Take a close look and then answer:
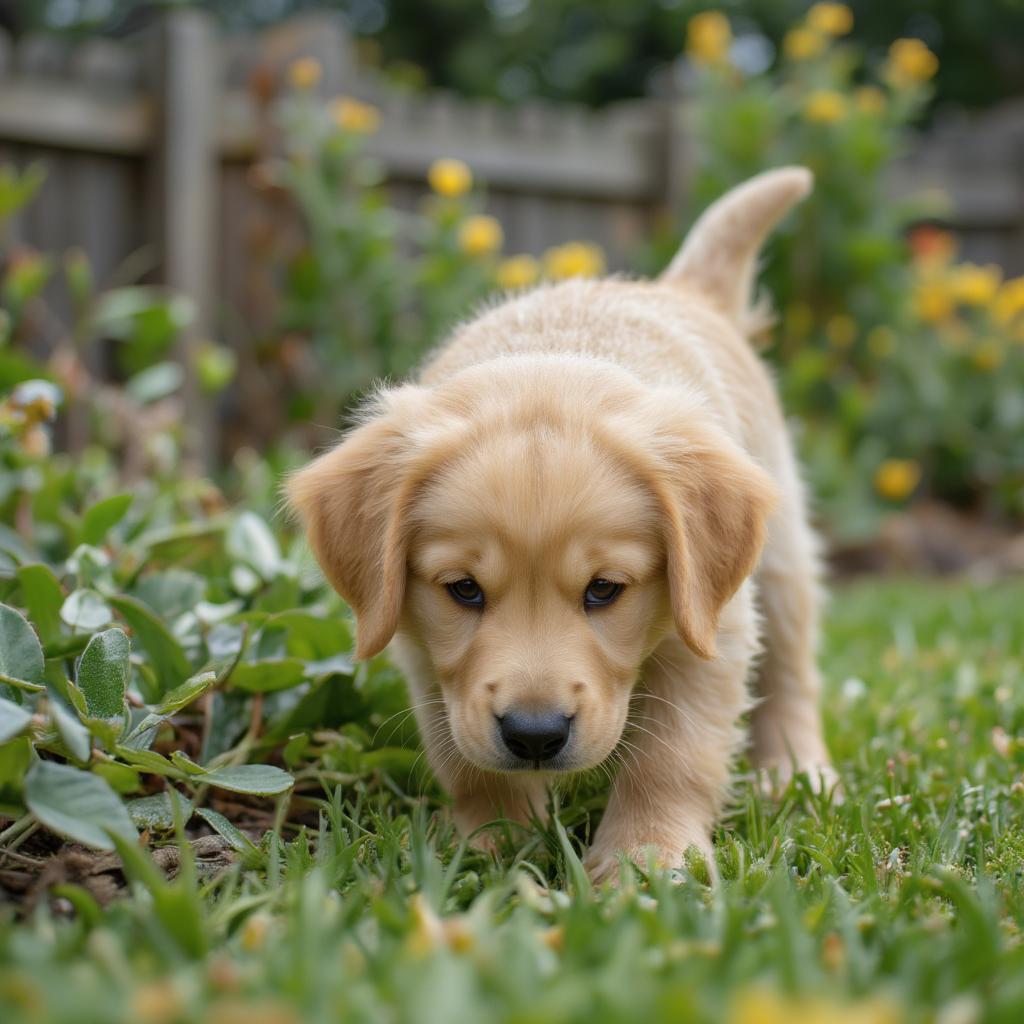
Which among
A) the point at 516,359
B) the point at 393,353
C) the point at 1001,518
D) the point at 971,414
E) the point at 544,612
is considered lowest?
the point at 1001,518

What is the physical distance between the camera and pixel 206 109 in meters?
6.52

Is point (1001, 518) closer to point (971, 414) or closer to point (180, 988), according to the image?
point (971, 414)

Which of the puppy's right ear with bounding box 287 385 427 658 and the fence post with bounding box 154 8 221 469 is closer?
the puppy's right ear with bounding box 287 385 427 658

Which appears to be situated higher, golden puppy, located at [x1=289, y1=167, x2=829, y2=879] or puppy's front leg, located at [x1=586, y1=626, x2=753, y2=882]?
golden puppy, located at [x1=289, y1=167, x2=829, y2=879]

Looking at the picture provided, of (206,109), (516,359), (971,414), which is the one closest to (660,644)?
(516,359)

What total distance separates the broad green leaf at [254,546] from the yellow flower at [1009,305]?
227 inches

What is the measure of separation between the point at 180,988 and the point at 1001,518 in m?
7.56

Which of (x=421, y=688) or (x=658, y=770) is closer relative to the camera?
(x=658, y=770)

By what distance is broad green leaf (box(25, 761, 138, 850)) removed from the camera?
1830mm

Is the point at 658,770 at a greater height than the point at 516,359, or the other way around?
the point at 516,359

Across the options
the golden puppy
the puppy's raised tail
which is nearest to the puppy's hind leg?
the golden puppy

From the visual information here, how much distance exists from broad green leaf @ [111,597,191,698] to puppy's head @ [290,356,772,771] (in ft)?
1.36

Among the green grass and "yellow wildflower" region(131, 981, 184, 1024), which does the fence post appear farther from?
"yellow wildflower" region(131, 981, 184, 1024)

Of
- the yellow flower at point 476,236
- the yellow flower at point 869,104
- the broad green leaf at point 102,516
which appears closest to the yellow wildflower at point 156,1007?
the broad green leaf at point 102,516
